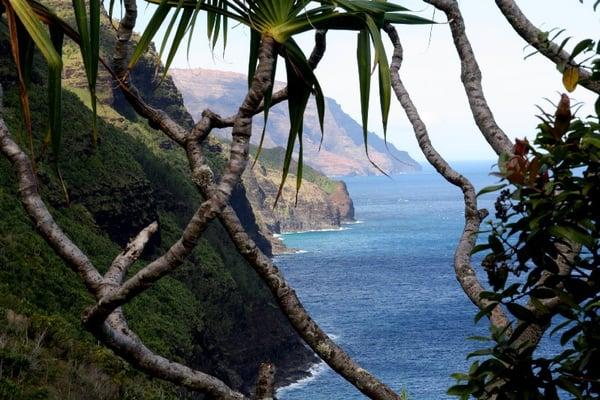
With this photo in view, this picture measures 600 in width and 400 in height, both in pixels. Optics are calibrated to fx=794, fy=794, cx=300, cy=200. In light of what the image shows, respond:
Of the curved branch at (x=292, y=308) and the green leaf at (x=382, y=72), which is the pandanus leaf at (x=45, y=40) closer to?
the curved branch at (x=292, y=308)

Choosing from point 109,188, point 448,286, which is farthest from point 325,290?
point 109,188

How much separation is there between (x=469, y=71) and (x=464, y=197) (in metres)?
0.86

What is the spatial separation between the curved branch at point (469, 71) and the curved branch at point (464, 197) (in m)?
0.34

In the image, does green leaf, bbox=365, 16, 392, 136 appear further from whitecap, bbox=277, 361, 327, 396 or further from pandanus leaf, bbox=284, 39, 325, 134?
whitecap, bbox=277, 361, 327, 396

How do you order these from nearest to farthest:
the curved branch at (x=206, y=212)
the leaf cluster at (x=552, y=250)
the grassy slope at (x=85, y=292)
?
the leaf cluster at (x=552, y=250) < the curved branch at (x=206, y=212) < the grassy slope at (x=85, y=292)

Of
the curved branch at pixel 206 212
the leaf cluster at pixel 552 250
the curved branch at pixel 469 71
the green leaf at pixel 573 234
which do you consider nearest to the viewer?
the green leaf at pixel 573 234

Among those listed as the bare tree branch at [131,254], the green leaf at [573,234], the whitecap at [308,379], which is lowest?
the whitecap at [308,379]

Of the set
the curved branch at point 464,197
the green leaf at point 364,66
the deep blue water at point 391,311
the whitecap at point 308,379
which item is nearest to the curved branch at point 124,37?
the green leaf at point 364,66

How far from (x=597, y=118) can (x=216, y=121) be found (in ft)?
6.30

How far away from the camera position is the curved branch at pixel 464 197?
4500mm

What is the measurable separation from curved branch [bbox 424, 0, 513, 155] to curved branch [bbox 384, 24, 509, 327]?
339mm

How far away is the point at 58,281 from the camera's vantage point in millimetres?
47781

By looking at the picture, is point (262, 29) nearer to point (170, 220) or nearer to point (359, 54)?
point (359, 54)

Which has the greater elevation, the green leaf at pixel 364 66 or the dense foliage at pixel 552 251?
the green leaf at pixel 364 66
